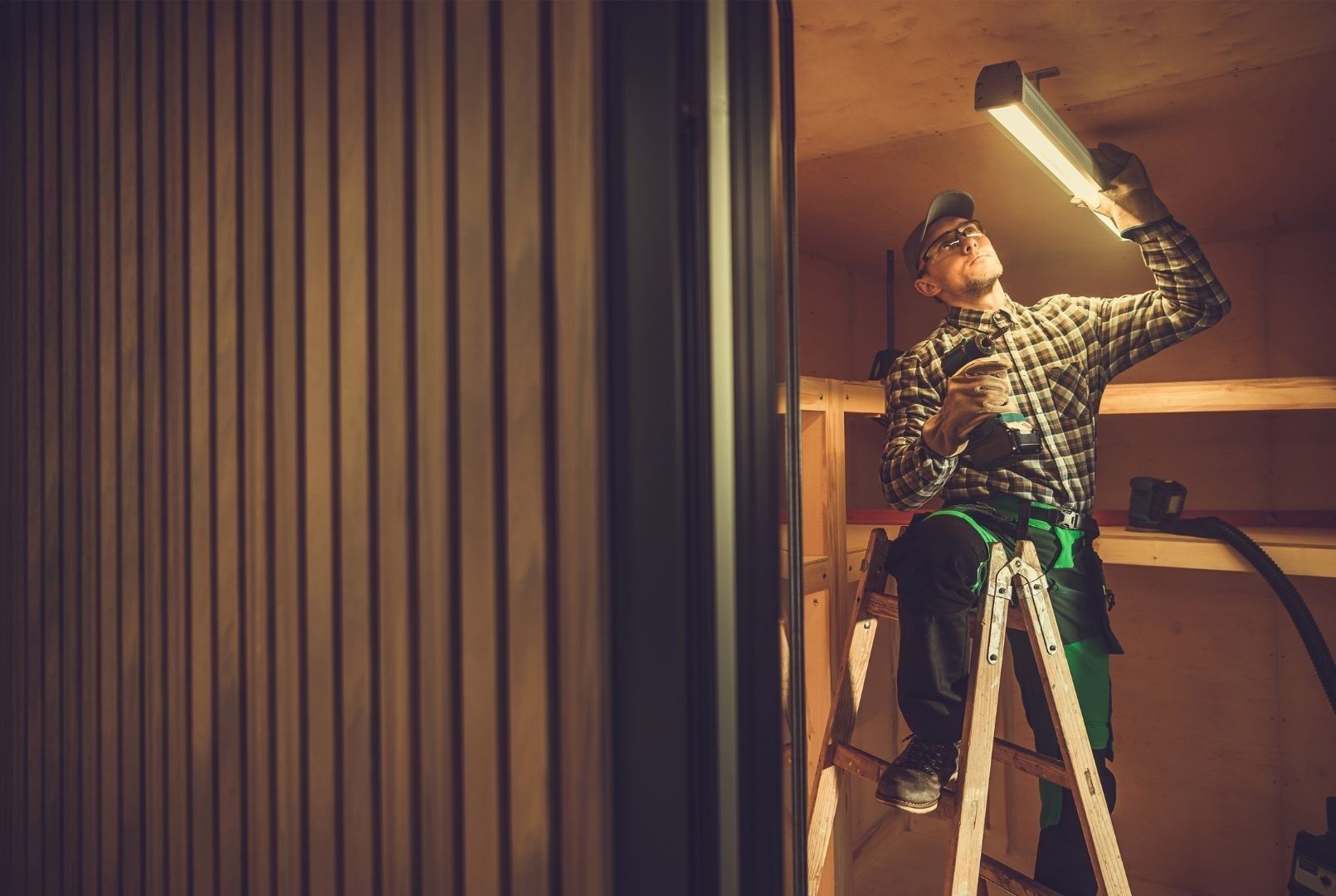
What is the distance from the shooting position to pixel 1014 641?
206cm


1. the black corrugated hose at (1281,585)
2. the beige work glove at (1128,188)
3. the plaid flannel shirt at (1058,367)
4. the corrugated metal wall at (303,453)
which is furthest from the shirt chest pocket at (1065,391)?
the corrugated metal wall at (303,453)

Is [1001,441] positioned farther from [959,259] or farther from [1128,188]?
[1128,188]

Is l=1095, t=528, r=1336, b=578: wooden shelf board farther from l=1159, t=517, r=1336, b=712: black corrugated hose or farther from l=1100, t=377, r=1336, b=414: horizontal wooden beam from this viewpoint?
l=1100, t=377, r=1336, b=414: horizontal wooden beam

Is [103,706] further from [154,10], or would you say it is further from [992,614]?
[992,614]

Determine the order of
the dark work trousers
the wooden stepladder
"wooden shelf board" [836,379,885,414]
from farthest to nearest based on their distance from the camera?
"wooden shelf board" [836,379,885,414] → the dark work trousers → the wooden stepladder

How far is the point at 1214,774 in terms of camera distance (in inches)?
112

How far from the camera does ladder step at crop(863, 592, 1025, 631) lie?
5.88 feet

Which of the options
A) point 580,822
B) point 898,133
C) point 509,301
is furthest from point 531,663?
point 898,133

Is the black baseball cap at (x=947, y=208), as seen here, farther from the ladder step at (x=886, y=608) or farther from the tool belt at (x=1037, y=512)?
the ladder step at (x=886, y=608)

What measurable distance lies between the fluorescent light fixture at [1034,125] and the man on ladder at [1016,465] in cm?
9

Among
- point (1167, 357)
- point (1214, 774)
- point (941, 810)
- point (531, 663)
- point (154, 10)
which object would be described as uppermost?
point (154, 10)

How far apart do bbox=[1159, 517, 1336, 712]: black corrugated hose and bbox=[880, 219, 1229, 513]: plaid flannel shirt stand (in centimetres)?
49

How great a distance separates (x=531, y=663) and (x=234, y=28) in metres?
0.84

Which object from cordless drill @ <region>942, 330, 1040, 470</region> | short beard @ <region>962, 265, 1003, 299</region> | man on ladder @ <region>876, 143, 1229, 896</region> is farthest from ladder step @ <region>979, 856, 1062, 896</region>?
short beard @ <region>962, 265, 1003, 299</region>
